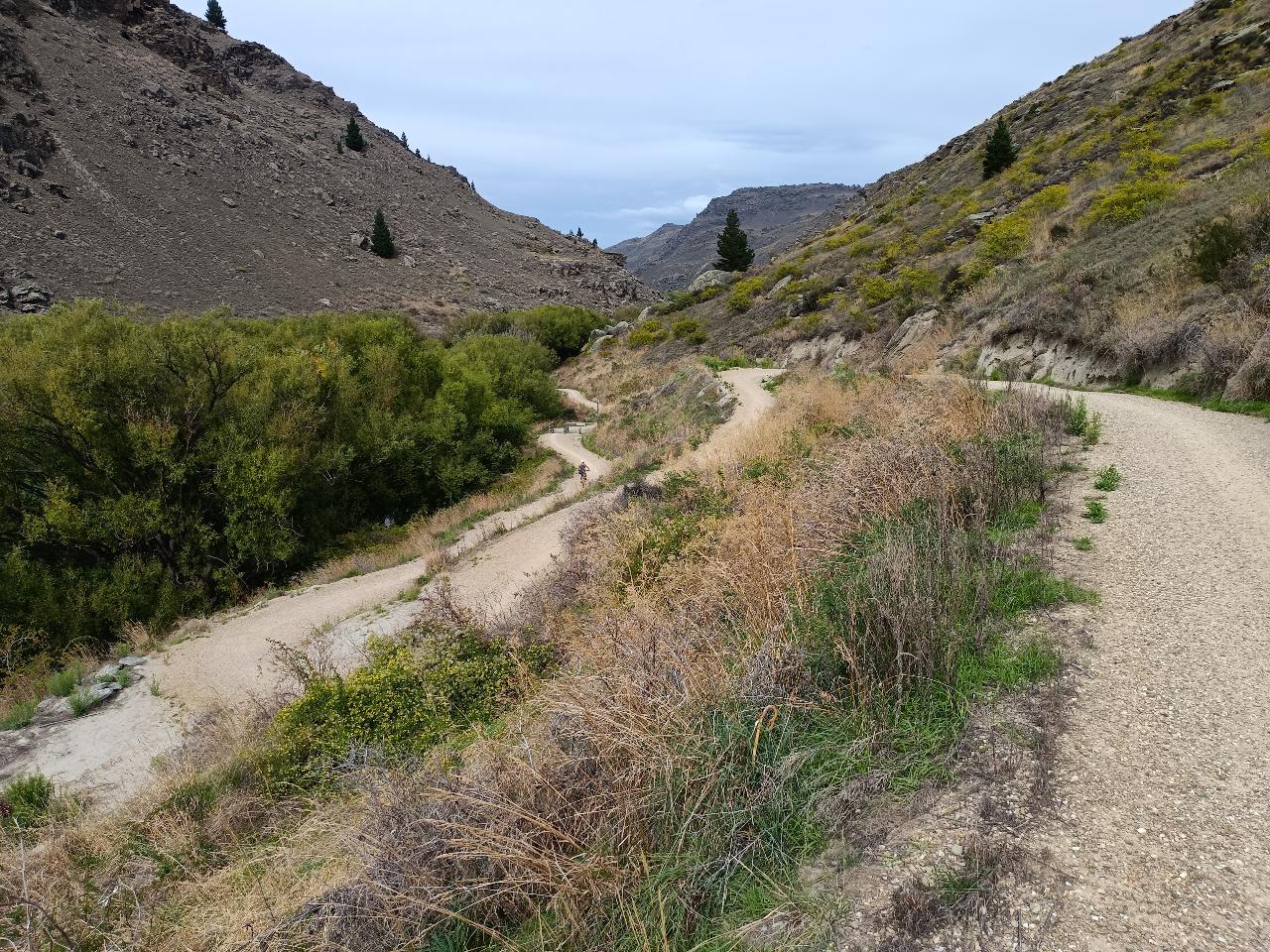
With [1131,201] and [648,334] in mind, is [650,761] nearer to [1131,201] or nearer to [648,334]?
[1131,201]

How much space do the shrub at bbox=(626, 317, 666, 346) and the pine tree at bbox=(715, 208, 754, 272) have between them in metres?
12.7

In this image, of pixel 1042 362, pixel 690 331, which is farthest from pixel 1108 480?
pixel 690 331

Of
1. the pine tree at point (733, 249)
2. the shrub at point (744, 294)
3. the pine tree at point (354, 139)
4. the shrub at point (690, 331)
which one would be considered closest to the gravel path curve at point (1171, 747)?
the shrub at point (690, 331)

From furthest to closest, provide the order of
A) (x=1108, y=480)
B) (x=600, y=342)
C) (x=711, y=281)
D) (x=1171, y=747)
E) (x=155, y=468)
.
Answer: (x=711, y=281) → (x=600, y=342) → (x=155, y=468) → (x=1108, y=480) → (x=1171, y=747)

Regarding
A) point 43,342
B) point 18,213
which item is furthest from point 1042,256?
point 18,213

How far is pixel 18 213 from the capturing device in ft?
163

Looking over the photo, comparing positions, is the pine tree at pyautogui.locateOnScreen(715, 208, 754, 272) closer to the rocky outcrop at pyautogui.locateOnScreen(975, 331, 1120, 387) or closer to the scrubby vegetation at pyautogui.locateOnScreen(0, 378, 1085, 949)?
the rocky outcrop at pyautogui.locateOnScreen(975, 331, 1120, 387)

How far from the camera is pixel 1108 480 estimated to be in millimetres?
6715

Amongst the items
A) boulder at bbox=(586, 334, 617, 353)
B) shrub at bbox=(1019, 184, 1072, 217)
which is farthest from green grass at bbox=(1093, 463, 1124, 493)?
boulder at bbox=(586, 334, 617, 353)

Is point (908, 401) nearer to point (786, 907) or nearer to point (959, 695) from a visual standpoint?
point (959, 695)

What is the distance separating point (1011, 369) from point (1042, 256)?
848 centimetres

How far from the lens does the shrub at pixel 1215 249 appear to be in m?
11.3

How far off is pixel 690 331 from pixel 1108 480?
3700 cm

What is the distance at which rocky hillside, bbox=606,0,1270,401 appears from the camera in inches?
445
